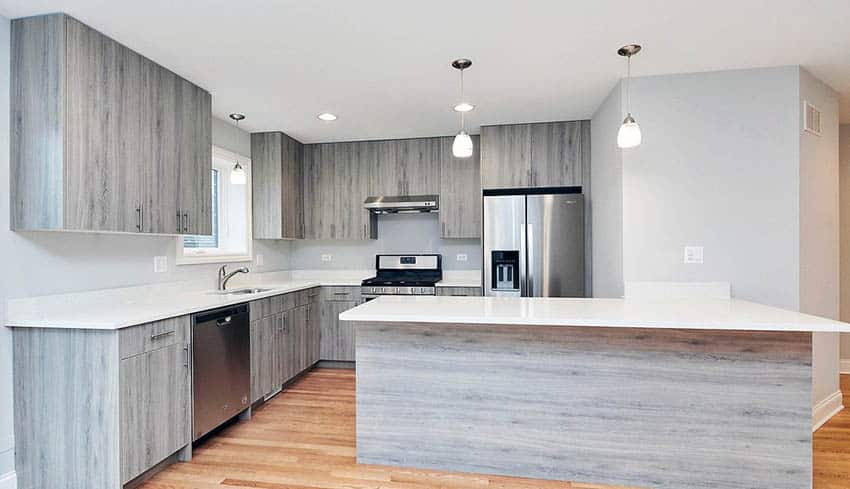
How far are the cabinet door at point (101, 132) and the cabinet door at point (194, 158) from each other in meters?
0.34

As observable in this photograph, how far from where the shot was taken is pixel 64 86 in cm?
218

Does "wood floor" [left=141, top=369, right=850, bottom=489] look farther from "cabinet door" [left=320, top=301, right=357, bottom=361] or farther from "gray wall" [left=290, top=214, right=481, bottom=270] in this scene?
"gray wall" [left=290, top=214, right=481, bottom=270]

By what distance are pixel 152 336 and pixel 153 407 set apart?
0.37 metres

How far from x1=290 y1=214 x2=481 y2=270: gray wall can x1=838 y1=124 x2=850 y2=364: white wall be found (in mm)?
3327

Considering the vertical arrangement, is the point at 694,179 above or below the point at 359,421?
above

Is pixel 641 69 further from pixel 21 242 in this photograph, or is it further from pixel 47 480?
pixel 47 480

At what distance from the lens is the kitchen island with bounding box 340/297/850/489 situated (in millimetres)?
2217

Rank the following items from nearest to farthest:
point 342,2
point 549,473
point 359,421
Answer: point 342,2, point 549,473, point 359,421

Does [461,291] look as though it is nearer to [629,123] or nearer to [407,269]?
[407,269]

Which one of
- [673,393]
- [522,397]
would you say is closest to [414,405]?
[522,397]

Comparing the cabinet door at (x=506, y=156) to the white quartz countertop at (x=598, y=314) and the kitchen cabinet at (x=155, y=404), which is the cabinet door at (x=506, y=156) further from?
the kitchen cabinet at (x=155, y=404)

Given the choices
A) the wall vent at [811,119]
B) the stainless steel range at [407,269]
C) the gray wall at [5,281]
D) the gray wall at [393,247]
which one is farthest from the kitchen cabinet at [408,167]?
the gray wall at [5,281]

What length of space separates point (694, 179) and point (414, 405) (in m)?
2.27

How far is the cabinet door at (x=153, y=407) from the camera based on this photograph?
2195mm
